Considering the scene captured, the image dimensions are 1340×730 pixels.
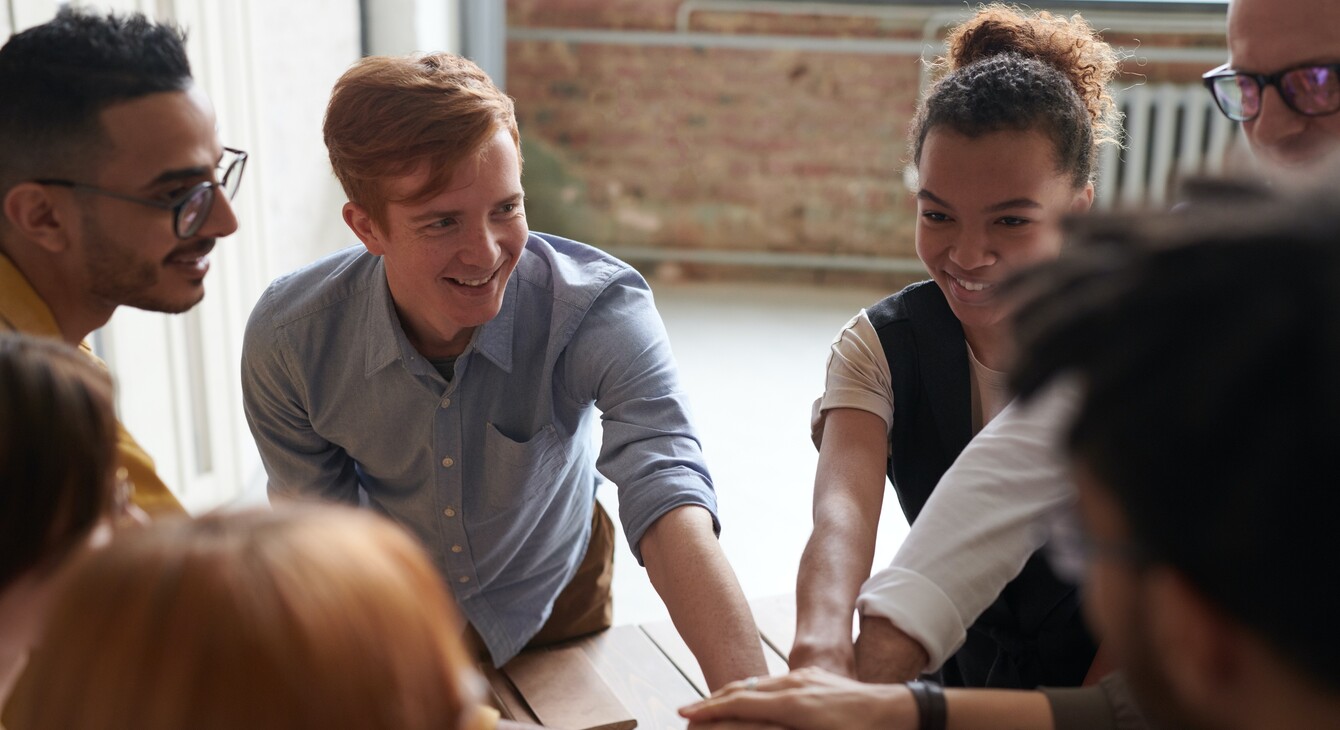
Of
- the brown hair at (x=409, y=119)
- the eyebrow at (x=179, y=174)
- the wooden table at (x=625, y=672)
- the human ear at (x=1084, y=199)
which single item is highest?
the brown hair at (x=409, y=119)

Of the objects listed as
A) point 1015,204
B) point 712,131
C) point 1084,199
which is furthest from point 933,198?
point 712,131

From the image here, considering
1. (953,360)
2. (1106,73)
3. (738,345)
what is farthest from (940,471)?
(738,345)

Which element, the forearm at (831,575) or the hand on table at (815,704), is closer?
the hand on table at (815,704)

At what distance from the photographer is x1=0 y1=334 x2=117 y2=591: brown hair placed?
928mm

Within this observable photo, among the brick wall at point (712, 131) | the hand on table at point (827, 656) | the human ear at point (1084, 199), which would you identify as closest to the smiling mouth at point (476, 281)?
the hand on table at point (827, 656)

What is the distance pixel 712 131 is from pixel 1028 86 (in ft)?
14.8

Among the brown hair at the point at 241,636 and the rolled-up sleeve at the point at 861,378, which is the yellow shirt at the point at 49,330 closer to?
the brown hair at the point at 241,636

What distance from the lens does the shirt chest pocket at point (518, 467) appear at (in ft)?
6.01

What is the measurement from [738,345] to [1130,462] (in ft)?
14.7

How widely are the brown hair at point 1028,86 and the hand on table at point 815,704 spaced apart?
30.2 inches

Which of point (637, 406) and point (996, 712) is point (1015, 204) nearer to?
point (637, 406)

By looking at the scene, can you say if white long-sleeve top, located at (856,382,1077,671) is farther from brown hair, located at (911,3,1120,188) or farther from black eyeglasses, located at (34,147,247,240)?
black eyeglasses, located at (34,147,247,240)

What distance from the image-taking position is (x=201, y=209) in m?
1.64

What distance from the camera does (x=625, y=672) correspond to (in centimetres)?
182
